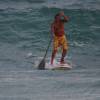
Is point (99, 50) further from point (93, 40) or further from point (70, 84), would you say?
point (70, 84)

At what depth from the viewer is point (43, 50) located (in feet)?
58.8

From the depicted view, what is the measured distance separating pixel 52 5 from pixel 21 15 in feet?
12.8

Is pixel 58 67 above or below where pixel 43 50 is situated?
above

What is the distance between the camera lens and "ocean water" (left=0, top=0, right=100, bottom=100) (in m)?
8.60

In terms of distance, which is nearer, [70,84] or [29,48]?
[70,84]

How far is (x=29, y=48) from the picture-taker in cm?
1836

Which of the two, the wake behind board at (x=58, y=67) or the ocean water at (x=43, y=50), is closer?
the ocean water at (x=43, y=50)

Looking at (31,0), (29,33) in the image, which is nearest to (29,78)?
(29,33)

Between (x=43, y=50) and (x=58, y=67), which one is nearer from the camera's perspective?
(x=58, y=67)

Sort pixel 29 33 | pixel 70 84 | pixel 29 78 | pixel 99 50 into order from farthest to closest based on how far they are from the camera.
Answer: pixel 29 33, pixel 99 50, pixel 29 78, pixel 70 84

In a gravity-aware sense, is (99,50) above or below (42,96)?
below

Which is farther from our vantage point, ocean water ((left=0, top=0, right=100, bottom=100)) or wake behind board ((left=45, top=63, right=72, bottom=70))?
wake behind board ((left=45, top=63, right=72, bottom=70))

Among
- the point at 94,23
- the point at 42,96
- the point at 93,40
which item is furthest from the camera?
the point at 94,23

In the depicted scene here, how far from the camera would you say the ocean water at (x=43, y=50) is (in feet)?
28.2
